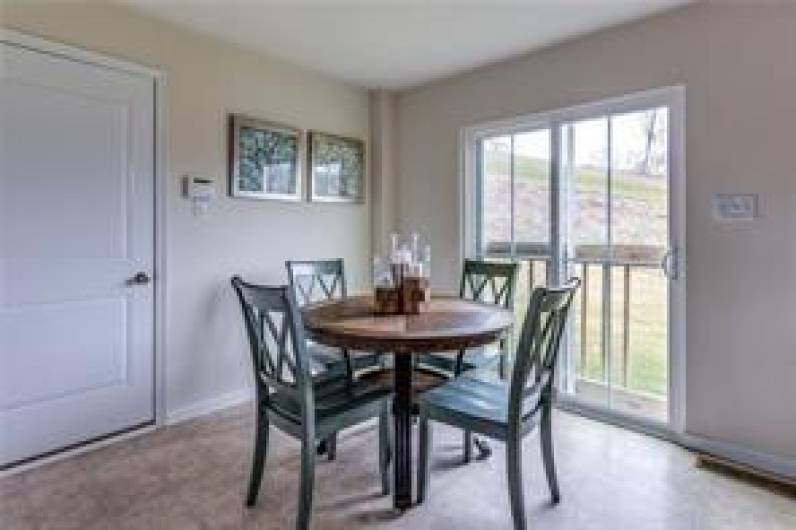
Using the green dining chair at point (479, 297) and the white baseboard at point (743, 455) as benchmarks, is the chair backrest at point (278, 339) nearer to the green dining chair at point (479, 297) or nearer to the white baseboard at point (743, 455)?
the green dining chair at point (479, 297)

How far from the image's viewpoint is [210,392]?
10.5 feet

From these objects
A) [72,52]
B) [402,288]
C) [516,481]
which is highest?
[72,52]

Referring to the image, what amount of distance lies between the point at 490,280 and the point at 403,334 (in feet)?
4.42

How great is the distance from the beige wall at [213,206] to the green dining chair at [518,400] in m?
1.67

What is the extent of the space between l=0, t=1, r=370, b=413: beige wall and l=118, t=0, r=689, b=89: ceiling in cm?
14

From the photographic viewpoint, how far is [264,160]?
3383mm

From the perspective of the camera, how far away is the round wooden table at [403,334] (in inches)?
73.3

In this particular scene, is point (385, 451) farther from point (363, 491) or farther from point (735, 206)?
point (735, 206)

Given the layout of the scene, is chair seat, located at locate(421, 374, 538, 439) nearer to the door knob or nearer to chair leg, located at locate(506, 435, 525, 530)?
chair leg, located at locate(506, 435, 525, 530)

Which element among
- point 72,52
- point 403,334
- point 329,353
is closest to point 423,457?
point 403,334

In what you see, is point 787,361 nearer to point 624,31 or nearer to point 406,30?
point 624,31

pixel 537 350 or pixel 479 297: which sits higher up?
pixel 479 297

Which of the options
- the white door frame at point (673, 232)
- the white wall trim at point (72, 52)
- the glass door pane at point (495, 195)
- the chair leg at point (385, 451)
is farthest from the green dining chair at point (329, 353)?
the white door frame at point (673, 232)

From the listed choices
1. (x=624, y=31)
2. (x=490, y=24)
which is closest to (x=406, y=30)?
(x=490, y=24)
